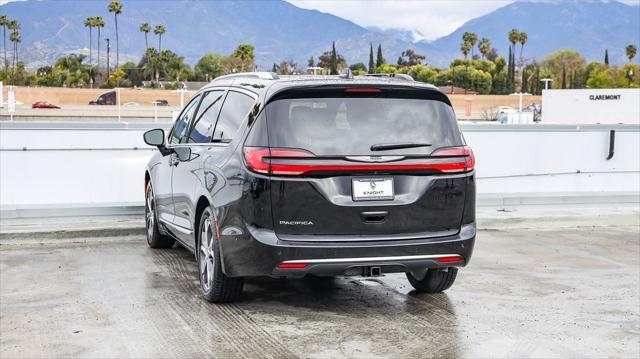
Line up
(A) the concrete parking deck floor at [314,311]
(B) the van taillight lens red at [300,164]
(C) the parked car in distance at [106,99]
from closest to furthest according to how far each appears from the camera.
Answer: (A) the concrete parking deck floor at [314,311] < (B) the van taillight lens red at [300,164] < (C) the parked car in distance at [106,99]

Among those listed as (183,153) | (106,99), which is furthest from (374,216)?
(106,99)

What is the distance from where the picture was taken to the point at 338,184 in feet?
21.3

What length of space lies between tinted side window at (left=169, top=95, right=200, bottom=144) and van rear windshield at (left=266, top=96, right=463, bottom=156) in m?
2.29

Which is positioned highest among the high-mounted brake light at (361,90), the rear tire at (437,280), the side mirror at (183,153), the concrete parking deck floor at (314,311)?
the high-mounted brake light at (361,90)

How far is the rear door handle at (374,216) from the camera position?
6.51m

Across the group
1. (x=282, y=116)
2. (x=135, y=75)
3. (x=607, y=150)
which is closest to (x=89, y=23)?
(x=135, y=75)

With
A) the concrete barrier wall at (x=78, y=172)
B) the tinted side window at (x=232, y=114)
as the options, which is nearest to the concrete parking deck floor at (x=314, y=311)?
the tinted side window at (x=232, y=114)

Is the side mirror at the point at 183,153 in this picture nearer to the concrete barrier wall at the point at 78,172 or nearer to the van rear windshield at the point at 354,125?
the van rear windshield at the point at 354,125

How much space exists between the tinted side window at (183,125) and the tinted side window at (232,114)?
1086 mm

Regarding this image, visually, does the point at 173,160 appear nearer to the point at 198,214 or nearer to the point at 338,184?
the point at 198,214

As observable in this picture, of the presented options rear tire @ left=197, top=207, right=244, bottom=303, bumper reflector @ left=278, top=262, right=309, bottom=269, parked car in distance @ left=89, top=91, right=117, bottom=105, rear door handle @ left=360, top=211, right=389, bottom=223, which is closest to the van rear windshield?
rear door handle @ left=360, top=211, right=389, bottom=223

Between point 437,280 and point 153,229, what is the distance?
3651 mm

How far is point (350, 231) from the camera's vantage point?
6535 mm

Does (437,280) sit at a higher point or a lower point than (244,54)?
lower
